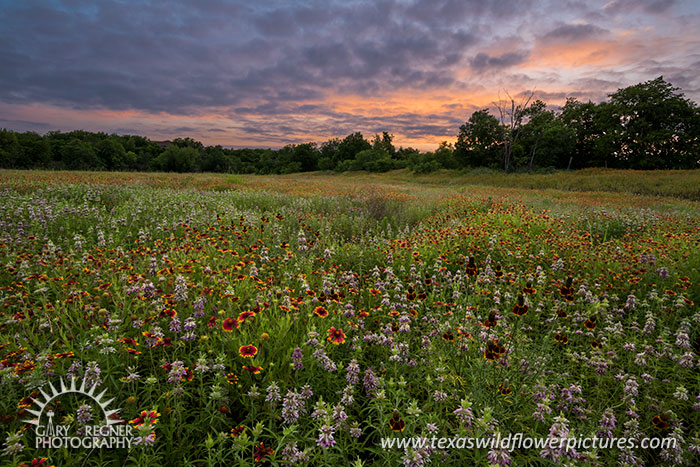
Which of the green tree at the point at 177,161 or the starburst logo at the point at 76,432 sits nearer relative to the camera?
the starburst logo at the point at 76,432

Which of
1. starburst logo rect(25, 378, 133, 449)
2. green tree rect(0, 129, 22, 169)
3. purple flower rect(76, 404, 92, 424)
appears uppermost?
green tree rect(0, 129, 22, 169)

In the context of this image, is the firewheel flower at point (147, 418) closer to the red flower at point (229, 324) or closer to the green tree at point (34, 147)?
the red flower at point (229, 324)

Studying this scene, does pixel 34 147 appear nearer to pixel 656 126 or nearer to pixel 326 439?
pixel 326 439

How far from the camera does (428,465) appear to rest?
6.06 feet

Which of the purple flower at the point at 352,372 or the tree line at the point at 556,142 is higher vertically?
the tree line at the point at 556,142

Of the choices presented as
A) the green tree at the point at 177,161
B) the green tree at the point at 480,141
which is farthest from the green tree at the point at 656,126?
the green tree at the point at 177,161

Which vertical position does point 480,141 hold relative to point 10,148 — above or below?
above

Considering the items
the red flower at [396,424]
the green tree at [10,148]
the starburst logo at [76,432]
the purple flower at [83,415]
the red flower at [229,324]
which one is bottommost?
the starburst logo at [76,432]

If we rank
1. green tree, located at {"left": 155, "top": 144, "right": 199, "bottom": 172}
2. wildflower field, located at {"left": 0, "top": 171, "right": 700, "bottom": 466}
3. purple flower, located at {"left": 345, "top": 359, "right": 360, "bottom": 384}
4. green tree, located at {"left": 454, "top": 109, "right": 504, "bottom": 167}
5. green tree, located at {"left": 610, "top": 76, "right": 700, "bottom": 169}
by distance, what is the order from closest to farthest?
wildflower field, located at {"left": 0, "top": 171, "right": 700, "bottom": 466}
purple flower, located at {"left": 345, "top": 359, "right": 360, "bottom": 384}
green tree, located at {"left": 610, "top": 76, "right": 700, "bottom": 169}
green tree, located at {"left": 454, "top": 109, "right": 504, "bottom": 167}
green tree, located at {"left": 155, "top": 144, "right": 199, "bottom": 172}

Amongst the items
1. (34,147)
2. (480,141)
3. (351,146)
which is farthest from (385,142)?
(34,147)

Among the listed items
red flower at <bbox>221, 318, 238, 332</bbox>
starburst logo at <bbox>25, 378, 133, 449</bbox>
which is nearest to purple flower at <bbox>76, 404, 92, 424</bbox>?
starburst logo at <bbox>25, 378, 133, 449</bbox>

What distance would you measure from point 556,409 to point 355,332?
6.39 feet

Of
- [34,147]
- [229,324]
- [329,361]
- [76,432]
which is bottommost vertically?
[76,432]

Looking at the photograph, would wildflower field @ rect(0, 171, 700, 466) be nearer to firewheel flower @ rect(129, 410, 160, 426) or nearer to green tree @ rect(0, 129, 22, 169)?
firewheel flower @ rect(129, 410, 160, 426)
